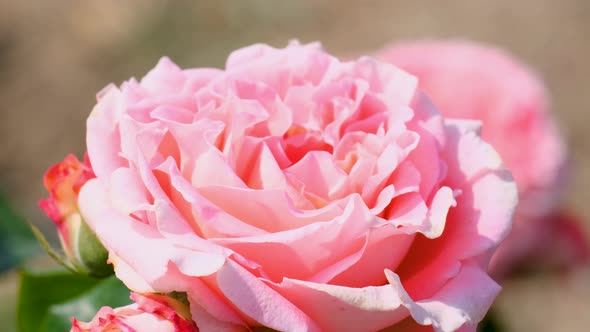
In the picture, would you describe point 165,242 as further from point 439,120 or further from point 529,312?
point 529,312

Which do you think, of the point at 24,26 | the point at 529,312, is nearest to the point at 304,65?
the point at 529,312

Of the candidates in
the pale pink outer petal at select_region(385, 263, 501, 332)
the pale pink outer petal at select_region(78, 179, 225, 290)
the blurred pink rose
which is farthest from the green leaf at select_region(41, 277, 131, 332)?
the blurred pink rose

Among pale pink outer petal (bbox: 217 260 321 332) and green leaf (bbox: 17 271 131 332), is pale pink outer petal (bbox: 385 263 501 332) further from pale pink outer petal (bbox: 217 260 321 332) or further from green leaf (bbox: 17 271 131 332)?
green leaf (bbox: 17 271 131 332)

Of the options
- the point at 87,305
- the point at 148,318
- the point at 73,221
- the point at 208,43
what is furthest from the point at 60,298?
the point at 208,43

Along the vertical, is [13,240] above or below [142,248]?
below

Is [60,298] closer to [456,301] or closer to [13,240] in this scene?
[13,240]

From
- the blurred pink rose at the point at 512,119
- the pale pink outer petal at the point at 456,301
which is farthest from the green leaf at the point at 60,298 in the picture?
the blurred pink rose at the point at 512,119

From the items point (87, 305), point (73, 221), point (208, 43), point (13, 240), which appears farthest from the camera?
point (208, 43)
